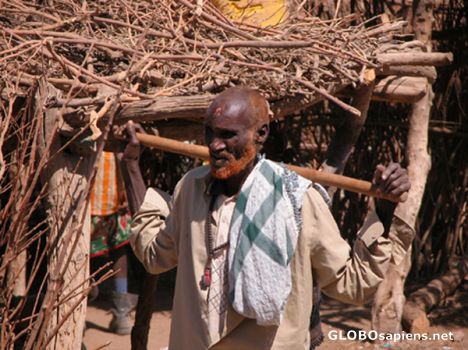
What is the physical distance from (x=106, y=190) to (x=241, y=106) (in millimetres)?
4233

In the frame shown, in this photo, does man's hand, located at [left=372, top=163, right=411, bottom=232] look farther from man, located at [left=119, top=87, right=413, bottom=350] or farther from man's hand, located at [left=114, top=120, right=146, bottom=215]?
man's hand, located at [left=114, top=120, right=146, bottom=215]

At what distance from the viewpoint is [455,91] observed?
8.68 meters

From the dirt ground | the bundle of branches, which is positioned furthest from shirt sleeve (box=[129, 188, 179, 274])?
the dirt ground

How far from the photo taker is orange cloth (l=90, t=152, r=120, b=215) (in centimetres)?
720

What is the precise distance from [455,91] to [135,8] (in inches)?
166

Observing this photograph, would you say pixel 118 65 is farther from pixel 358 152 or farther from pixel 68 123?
pixel 358 152

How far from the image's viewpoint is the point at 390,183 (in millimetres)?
3006

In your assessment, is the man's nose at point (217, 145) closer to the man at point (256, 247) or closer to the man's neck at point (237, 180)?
the man at point (256, 247)

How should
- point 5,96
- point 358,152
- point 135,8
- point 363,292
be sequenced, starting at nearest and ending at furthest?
point 363,292
point 5,96
point 135,8
point 358,152

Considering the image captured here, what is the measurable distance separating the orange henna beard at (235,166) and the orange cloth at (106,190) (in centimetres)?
412

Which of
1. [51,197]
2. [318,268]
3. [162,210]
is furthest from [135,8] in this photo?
[318,268]

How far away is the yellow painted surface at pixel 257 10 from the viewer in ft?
19.4

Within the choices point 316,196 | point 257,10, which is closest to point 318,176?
point 316,196

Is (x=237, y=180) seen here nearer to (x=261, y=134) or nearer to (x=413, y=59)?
(x=261, y=134)
